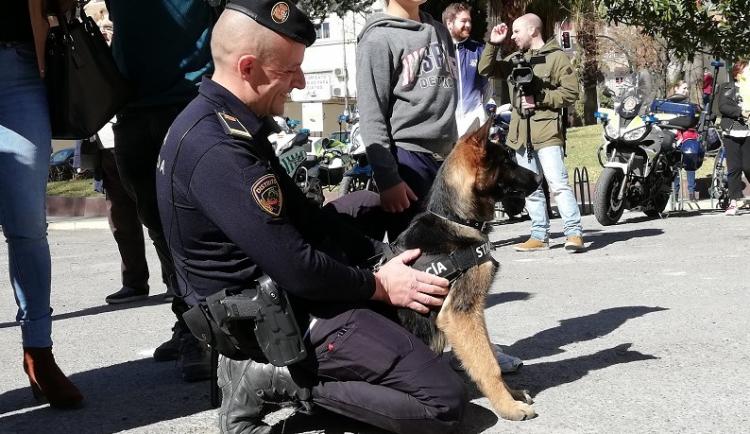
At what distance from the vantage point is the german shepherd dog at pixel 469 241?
3.27 metres

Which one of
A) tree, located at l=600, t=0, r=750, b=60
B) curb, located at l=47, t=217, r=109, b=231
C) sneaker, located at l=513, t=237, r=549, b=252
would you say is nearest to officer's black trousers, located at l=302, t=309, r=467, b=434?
sneaker, located at l=513, t=237, r=549, b=252

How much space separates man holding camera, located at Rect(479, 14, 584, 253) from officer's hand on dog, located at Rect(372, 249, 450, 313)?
203 inches

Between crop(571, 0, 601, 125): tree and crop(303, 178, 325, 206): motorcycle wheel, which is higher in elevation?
crop(571, 0, 601, 125): tree

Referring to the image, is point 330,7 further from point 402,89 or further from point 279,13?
point 279,13

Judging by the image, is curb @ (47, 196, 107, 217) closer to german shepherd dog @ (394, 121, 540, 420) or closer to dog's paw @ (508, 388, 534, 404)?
german shepherd dog @ (394, 121, 540, 420)

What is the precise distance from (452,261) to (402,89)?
94 cm

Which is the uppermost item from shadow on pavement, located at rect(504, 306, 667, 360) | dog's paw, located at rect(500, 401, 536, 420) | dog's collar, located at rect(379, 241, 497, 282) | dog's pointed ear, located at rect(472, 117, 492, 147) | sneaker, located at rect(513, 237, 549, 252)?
dog's pointed ear, located at rect(472, 117, 492, 147)

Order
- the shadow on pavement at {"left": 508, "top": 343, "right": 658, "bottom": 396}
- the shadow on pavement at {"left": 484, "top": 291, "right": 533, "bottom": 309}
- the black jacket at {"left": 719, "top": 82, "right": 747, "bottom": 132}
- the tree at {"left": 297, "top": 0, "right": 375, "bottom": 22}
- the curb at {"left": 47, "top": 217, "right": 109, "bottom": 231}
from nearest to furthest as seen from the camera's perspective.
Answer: the shadow on pavement at {"left": 508, "top": 343, "right": 658, "bottom": 396}
the shadow on pavement at {"left": 484, "top": 291, "right": 533, "bottom": 309}
the black jacket at {"left": 719, "top": 82, "right": 747, "bottom": 132}
the curb at {"left": 47, "top": 217, "right": 109, "bottom": 231}
the tree at {"left": 297, "top": 0, "right": 375, "bottom": 22}

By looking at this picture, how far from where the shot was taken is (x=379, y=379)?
304 cm

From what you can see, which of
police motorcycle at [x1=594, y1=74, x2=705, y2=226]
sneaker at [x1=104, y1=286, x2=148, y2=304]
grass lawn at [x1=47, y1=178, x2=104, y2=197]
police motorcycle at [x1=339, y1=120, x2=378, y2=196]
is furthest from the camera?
grass lawn at [x1=47, y1=178, x2=104, y2=197]

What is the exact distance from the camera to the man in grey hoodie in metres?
3.79

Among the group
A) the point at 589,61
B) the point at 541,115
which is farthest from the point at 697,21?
the point at 589,61

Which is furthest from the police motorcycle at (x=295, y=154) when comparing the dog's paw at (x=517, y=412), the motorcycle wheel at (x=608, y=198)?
the dog's paw at (x=517, y=412)

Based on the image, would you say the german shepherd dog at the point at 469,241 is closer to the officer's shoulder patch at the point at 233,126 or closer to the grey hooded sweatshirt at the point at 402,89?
the grey hooded sweatshirt at the point at 402,89
